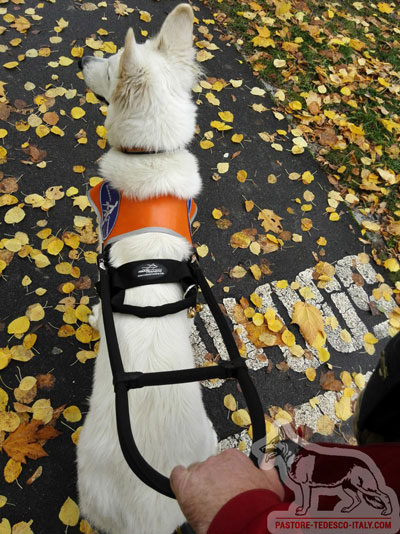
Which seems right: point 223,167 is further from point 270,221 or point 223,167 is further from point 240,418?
point 240,418

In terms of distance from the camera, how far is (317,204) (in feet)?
12.9

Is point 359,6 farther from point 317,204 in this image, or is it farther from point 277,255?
point 277,255

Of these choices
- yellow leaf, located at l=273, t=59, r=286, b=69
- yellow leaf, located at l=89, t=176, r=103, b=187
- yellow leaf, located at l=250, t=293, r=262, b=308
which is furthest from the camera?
yellow leaf, located at l=273, t=59, r=286, b=69

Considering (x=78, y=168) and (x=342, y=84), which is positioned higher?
(x=342, y=84)

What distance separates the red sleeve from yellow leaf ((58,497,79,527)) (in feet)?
5.88

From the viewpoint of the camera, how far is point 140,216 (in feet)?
6.78

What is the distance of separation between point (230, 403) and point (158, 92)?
2.29 meters

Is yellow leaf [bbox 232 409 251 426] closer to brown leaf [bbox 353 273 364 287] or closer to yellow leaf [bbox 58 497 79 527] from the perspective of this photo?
yellow leaf [bbox 58 497 79 527]

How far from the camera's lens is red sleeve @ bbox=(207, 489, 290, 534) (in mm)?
908

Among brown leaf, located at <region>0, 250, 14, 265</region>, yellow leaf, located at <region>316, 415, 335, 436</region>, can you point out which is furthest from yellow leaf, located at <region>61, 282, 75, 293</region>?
yellow leaf, located at <region>316, 415, 335, 436</region>

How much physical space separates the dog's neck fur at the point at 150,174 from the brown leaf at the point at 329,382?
195 cm

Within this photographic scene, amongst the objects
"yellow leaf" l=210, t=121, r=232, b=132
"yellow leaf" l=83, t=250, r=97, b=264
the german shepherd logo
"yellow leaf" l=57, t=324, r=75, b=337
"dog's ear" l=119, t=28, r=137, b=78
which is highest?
"dog's ear" l=119, t=28, r=137, b=78

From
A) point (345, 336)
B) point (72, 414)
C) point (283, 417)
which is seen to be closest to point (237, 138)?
point (345, 336)

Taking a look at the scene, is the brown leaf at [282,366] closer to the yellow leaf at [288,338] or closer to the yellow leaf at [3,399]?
the yellow leaf at [288,338]
